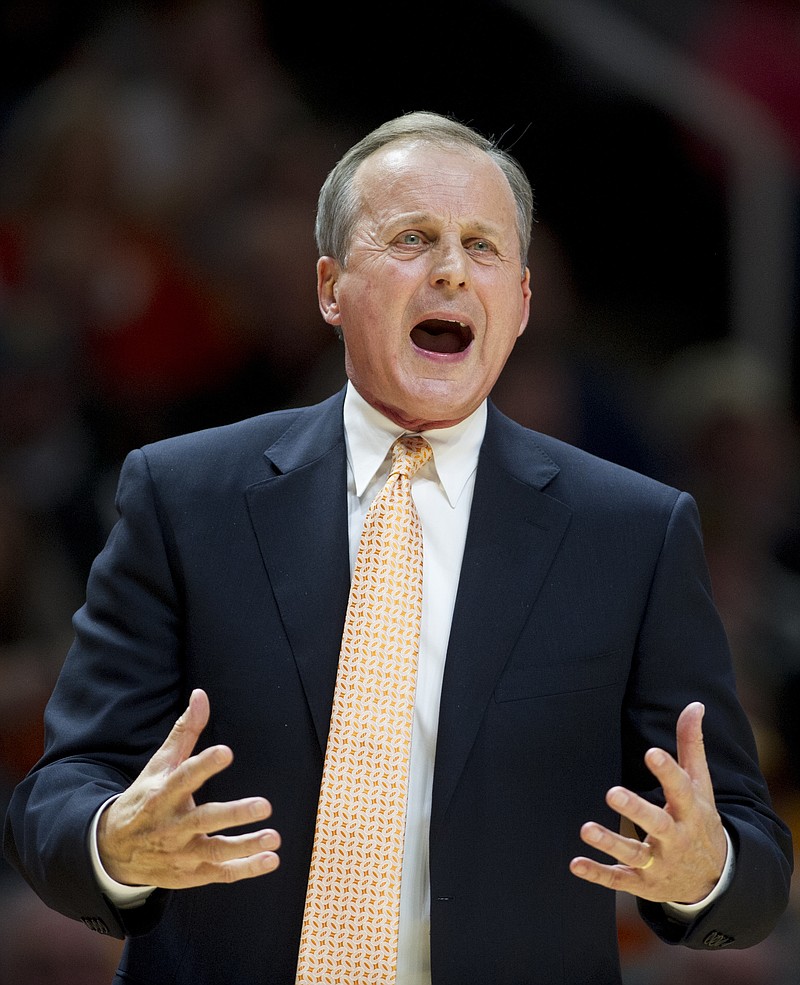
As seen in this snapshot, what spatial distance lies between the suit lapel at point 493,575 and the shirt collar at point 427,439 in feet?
0.08

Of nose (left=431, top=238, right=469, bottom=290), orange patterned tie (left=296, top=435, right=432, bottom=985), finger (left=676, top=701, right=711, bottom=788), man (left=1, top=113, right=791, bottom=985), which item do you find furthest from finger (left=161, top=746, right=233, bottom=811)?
nose (left=431, top=238, right=469, bottom=290)

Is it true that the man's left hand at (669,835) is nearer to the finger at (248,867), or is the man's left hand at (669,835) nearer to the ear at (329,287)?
the finger at (248,867)

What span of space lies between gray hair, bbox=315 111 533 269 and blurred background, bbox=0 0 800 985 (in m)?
1.58

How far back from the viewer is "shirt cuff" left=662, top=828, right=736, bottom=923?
1803mm

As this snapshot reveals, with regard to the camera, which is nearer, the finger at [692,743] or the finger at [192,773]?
the finger at [192,773]

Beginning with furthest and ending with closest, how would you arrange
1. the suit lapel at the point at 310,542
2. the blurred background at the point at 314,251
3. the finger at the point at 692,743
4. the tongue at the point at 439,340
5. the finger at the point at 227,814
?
the blurred background at the point at 314,251 → the tongue at the point at 439,340 → the suit lapel at the point at 310,542 → the finger at the point at 692,743 → the finger at the point at 227,814

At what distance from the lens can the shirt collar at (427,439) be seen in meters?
2.05

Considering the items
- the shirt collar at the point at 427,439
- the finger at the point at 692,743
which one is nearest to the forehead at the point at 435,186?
the shirt collar at the point at 427,439

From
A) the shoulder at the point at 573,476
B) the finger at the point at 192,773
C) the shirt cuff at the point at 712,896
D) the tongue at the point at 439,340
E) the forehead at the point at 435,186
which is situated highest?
the forehead at the point at 435,186

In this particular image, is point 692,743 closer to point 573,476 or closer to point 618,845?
point 618,845

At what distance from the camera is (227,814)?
1.55 m

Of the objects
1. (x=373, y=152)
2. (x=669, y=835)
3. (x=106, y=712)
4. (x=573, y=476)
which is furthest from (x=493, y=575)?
(x=373, y=152)

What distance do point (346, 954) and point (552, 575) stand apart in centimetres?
58

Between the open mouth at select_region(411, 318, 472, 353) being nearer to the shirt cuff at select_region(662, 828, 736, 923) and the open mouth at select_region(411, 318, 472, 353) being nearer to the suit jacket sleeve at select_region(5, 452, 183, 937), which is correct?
the suit jacket sleeve at select_region(5, 452, 183, 937)
